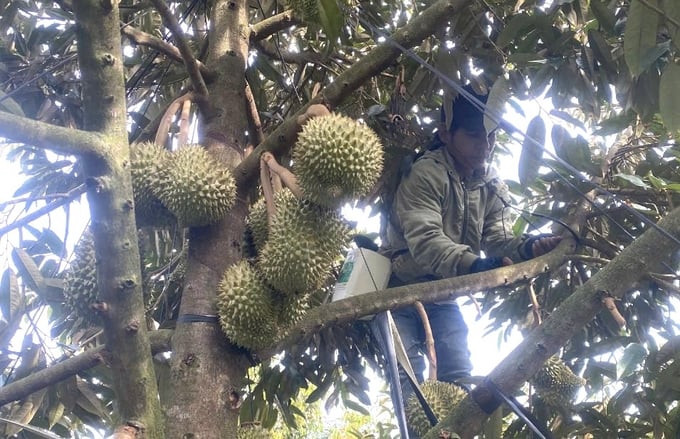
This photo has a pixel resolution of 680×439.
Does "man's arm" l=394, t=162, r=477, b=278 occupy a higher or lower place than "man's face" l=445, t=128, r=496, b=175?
lower

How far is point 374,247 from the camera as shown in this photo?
253 centimetres

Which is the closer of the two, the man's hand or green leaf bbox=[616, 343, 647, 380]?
green leaf bbox=[616, 343, 647, 380]

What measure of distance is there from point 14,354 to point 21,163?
1.32m

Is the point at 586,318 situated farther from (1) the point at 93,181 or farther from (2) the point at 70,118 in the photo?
(2) the point at 70,118

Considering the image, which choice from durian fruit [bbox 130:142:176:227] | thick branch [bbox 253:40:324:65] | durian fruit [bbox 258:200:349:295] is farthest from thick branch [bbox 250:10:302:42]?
durian fruit [bbox 258:200:349:295]

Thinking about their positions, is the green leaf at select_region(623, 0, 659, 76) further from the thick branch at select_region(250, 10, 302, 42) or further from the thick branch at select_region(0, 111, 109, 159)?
the thick branch at select_region(250, 10, 302, 42)

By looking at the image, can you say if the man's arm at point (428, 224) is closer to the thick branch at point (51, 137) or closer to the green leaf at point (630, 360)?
the green leaf at point (630, 360)

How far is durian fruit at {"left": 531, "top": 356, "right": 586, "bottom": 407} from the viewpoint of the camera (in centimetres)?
223

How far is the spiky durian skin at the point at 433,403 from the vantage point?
194cm

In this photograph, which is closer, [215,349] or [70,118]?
[215,349]

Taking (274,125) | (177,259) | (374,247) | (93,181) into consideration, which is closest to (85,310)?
(93,181)

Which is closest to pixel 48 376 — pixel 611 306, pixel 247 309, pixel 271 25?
pixel 247 309

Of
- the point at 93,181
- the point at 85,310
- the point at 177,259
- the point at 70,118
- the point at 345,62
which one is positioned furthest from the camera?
the point at 345,62

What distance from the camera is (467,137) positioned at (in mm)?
2680
